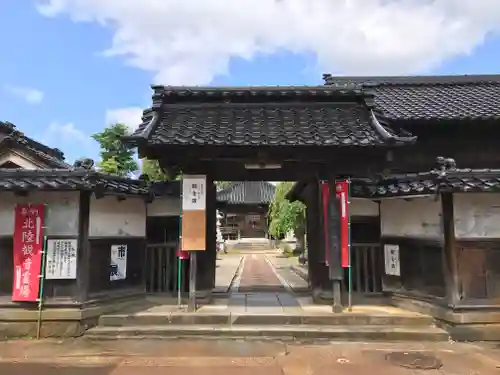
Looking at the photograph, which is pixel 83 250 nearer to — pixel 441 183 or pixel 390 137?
pixel 390 137

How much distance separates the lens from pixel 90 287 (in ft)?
28.6

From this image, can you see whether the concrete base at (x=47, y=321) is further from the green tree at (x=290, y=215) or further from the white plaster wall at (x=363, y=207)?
the green tree at (x=290, y=215)

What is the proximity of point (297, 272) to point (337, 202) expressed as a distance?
10289mm

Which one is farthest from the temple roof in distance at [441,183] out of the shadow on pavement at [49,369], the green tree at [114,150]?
the green tree at [114,150]

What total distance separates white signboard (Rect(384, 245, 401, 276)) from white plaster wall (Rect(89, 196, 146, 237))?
6.18 meters

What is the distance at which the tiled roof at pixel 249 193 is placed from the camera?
152ft

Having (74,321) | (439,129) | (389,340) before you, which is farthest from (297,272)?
(74,321)

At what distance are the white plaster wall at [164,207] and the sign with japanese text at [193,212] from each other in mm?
1216

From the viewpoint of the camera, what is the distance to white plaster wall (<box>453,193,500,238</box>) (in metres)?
8.22

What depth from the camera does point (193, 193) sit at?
930 centimetres

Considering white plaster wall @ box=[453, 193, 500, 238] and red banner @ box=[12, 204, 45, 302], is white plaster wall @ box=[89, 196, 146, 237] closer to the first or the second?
red banner @ box=[12, 204, 45, 302]

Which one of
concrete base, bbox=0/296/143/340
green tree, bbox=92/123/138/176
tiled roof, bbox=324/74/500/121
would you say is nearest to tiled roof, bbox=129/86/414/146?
tiled roof, bbox=324/74/500/121

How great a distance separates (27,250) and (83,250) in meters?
1.13

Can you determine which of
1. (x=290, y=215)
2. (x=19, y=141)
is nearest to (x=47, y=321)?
(x=19, y=141)
